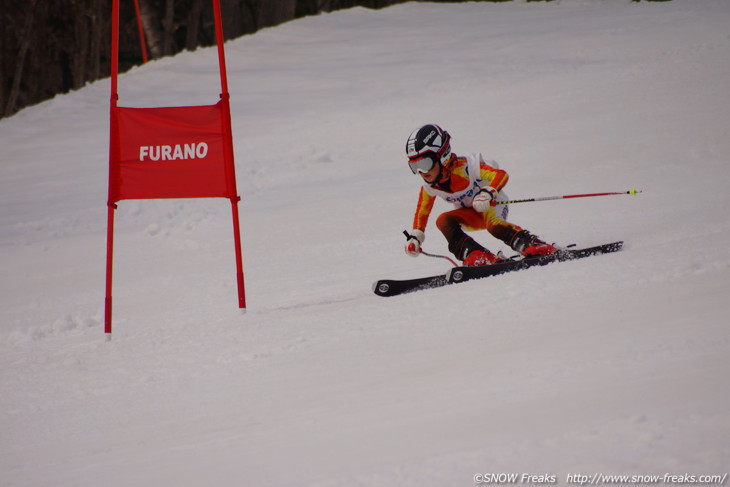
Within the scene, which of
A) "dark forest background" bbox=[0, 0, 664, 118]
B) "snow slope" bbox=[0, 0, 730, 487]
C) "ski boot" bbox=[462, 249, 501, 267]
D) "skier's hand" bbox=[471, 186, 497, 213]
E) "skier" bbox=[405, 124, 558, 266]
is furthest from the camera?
"dark forest background" bbox=[0, 0, 664, 118]

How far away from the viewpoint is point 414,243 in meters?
5.48

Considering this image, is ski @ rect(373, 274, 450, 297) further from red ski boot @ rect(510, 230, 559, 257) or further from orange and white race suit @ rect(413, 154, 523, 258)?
red ski boot @ rect(510, 230, 559, 257)

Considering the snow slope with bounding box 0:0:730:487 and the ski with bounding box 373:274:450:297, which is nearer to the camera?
the snow slope with bounding box 0:0:730:487

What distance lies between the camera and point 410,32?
683 inches

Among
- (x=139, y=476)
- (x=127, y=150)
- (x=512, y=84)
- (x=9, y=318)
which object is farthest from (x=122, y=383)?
(x=512, y=84)

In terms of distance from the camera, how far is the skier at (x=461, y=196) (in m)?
5.29

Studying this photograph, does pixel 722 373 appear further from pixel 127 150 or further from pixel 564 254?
pixel 127 150

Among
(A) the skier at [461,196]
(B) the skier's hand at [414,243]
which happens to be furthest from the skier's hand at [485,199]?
(B) the skier's hand at [414,243]

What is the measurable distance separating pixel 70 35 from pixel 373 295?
74.5 ft

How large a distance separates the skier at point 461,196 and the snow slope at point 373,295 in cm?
54

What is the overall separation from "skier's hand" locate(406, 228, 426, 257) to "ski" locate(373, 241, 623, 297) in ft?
0.75

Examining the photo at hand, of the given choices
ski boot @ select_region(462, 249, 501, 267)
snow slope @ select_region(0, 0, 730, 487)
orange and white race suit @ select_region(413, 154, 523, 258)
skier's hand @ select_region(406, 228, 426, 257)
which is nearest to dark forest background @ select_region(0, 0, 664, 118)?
snow slope @ select_region(0, 0, 730, 487)

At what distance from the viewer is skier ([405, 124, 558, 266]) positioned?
5.29m

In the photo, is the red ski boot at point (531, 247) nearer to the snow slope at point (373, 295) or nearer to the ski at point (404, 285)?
the snow slope at point (373, 295)
